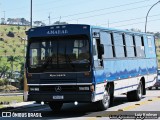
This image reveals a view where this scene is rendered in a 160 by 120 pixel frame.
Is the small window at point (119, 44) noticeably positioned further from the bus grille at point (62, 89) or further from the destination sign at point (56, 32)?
the bus grille at point (62, 89)

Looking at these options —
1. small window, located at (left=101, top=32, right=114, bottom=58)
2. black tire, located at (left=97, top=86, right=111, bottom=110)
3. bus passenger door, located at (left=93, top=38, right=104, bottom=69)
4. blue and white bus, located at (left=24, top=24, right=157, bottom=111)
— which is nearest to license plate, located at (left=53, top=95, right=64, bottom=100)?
blue and white bus, located at (left=24, top=24, right=157, bottom=111)

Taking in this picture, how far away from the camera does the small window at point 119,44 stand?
58.7 ft

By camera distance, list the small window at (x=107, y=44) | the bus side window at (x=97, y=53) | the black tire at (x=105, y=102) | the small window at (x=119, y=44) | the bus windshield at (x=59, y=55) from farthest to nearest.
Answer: the small window at (x=119, y=44)
the small window at (x=107, y=44)
the black tire at (x=105, y=102)
the bus side window at (x=97, y=53)
the bus windshield at (x=59, y=55)

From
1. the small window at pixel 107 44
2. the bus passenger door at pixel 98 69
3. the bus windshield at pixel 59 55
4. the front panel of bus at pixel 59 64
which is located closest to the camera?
the front panel of bus at pixel 59 64

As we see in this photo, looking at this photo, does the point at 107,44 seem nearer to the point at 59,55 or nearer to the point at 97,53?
the point at 97,53

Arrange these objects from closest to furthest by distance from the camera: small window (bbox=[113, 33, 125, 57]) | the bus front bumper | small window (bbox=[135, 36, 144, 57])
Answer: the bus front bumper < small window (bbox=[113, 33, 125, 57]) < small window (bbox=[135, 36, 144, 57])

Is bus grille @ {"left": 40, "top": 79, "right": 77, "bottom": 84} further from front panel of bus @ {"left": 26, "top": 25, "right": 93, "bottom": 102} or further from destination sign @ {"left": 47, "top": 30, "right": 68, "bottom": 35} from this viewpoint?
destination sign @ {"left": 47, "top": 30, "right": 68, "bottom": 35}

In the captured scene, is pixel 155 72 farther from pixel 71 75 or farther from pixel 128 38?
pixel 71 75

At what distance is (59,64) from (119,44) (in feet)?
13.7

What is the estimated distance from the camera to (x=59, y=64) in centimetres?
1501

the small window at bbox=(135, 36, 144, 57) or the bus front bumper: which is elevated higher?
the small window at bbox=(135, 36, 144, 57)

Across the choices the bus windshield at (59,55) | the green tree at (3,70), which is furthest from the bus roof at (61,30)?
the green tree at (3,70)

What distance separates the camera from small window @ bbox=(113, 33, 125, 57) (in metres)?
17.9

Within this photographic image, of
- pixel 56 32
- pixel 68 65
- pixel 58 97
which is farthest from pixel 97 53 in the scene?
pixel 58 97
